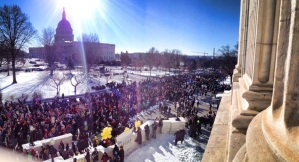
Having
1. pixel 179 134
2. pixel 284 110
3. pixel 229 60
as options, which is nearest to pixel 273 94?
pixel 284 110

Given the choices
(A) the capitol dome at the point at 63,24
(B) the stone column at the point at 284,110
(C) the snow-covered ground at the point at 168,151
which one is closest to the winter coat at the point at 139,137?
(C) the snow-covered ground at the point at 168,151

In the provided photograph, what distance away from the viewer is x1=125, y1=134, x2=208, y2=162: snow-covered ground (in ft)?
31.3

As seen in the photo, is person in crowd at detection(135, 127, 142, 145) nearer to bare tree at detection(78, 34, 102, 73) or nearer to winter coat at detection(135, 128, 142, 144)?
winter coat at detection(135, 128, 142, 144)

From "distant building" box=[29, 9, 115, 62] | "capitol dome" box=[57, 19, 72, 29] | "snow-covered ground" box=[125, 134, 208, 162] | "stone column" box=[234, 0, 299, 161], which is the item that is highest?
"capitol dome" box=[57, 19, 72, 29]

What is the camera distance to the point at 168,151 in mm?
10367

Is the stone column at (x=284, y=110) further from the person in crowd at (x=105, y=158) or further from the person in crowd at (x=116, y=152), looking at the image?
the person in crowd at (x=116, y=152)

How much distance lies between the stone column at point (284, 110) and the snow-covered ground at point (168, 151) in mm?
8218

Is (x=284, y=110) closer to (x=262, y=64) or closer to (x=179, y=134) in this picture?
(x=262, y=64)

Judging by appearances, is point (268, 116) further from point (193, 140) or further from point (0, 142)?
point (0, 142)

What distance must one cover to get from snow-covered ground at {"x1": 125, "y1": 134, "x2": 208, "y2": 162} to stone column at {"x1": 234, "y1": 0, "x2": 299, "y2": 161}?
822 centimetres

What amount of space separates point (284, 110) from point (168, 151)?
9.43 m

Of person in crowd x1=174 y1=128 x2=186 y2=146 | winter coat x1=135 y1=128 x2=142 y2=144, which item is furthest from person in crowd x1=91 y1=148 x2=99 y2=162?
person in crowd x1=174 y1=128 x2=186 y2=146

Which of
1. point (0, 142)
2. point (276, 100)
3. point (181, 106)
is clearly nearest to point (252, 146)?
point (276, 100)

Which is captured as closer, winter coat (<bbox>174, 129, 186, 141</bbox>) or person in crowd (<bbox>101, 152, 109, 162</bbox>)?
person in crowd (<bbox>101, 152, 109, 162</bbox>)
